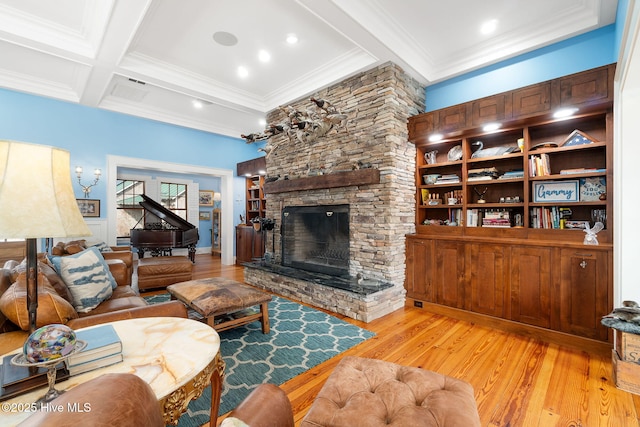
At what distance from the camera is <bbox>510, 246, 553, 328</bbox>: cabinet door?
2863 millimetres

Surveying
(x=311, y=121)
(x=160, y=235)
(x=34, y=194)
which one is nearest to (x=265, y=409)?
(x=34, y=194)

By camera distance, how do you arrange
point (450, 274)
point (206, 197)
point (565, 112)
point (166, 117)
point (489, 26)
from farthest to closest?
point (206, 197) < point (166, 117) < point (450, 274) < point (489, 26) < point (565, 112)

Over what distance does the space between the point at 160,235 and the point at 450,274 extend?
5.43 m

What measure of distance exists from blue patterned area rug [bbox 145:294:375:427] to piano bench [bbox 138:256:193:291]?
207 cm

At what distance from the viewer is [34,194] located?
958 millimetres

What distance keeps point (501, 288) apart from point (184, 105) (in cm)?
579

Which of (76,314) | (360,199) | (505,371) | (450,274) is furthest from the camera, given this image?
(360,199)

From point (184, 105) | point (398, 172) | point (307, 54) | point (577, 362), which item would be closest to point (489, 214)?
point (398, 172)

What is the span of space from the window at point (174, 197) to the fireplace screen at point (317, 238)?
5.28 meters

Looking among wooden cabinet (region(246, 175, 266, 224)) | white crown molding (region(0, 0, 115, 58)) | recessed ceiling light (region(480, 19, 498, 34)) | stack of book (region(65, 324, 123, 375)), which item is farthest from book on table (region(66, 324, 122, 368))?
wooden cabinet (region(246, 175, 266, 224))

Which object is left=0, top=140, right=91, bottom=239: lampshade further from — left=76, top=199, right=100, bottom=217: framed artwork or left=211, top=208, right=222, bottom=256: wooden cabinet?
left=211, top=208, right=222, bottom=256: wooden cabinet

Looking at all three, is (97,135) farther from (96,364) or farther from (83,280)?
(96,364)

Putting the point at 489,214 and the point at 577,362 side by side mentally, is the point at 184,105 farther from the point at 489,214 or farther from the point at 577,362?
the point at 577,362

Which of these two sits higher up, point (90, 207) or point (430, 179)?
point (430, 179)
